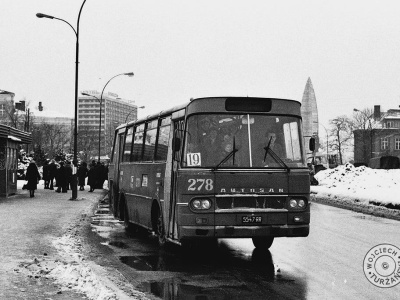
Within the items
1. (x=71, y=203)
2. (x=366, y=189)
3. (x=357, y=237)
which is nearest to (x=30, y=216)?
(x=71, y=203)

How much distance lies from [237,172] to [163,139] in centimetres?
256

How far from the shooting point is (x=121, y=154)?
18156 mm

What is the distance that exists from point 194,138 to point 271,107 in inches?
58.7

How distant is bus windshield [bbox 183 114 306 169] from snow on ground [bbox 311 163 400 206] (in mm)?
14957

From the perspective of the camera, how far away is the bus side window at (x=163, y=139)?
13.0m

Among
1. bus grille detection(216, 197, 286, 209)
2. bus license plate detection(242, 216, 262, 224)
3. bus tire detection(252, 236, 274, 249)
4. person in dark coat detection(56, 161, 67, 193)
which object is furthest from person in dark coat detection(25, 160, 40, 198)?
bus license plate detection(242, 216, 262, 224)

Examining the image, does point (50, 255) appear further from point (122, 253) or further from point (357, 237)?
point (357, 237)

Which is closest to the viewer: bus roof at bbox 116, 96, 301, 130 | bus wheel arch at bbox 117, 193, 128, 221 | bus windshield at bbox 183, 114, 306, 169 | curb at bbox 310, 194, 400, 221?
bus windshield at bbox 183, 114, 306, 169

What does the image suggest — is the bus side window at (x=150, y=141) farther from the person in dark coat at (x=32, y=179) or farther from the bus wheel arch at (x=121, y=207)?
the person in dark coat at (x=32, y=179)

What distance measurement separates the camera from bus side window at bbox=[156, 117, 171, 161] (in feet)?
42.8

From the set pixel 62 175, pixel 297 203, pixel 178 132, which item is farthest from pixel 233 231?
pixel 62 175

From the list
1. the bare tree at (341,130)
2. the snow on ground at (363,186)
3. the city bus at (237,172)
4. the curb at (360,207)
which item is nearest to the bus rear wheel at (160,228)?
the city bus at (237,172)

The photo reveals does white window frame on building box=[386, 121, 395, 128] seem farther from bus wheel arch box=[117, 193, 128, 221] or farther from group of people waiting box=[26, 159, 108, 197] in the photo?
bus wheel arch box=[117, 193, 128, 221]

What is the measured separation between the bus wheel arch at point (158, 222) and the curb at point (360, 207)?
32.3 feet
